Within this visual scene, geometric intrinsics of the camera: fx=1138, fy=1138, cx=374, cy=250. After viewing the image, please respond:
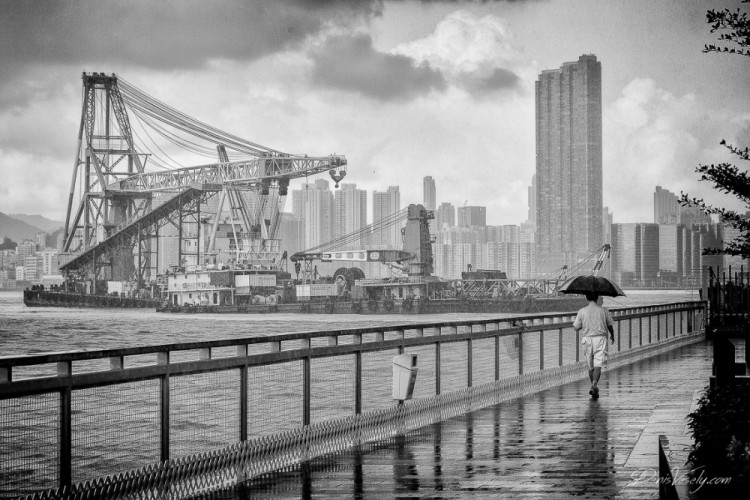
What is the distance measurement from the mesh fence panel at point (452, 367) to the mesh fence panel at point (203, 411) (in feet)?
19.3

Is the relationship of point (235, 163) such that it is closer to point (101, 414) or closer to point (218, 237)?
point (218, 237)

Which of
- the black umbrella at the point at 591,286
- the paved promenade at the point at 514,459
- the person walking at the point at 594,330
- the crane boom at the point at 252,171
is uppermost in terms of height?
the crane boom at the point at 252,171

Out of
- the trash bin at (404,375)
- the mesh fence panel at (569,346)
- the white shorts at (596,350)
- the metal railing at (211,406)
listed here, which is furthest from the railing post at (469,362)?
the mesh fence panel at (569,346)

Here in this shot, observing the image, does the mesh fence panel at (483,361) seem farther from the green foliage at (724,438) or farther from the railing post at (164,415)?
the green foliage at (724,438)

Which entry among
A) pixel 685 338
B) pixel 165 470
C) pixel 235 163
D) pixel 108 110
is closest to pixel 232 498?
pixel 165 470

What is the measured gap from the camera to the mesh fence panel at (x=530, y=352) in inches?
792

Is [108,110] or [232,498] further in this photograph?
[108,110]

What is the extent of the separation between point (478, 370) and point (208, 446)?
8230mm

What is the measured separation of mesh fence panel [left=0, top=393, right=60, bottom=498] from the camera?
7.51m

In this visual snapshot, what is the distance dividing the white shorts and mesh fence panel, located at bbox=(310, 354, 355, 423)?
20.5ft

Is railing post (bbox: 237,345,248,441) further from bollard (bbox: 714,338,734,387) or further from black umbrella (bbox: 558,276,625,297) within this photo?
black umbrella (bbox: 558,276,625,297)

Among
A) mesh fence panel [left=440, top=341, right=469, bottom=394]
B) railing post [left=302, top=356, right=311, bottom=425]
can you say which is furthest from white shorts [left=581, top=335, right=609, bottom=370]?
railing post [left=302, top=356, right=311, bottom=425]

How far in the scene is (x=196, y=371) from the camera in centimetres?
958

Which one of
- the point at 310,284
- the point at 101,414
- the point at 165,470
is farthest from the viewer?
the point at 310,284
